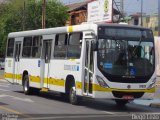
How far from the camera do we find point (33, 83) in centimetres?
2330

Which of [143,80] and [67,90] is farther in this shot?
[67,90]

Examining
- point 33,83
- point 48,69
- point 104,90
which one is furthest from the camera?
point 33,83

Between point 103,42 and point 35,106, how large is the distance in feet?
11.2

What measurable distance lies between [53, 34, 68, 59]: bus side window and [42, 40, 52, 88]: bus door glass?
748mm

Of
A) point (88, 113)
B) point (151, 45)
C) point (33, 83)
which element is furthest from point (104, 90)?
point (33, 83)

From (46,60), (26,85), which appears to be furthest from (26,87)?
(46,60)

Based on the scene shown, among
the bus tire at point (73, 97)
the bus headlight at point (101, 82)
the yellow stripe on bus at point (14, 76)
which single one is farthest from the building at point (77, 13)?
the bus headlight at point (101, 82)

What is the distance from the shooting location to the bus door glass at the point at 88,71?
1780 centimetres

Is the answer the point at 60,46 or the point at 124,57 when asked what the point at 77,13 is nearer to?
the point at 60,46

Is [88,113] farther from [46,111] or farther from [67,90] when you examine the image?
[67,90]

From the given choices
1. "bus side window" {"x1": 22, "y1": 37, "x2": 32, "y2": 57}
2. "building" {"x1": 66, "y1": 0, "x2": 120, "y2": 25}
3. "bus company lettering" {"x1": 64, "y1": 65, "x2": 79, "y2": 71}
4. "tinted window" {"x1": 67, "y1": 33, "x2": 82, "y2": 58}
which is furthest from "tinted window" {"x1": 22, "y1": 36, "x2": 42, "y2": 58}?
"building" {"x1": 66, "y1": 0, "x2": 120, "y2": 25}

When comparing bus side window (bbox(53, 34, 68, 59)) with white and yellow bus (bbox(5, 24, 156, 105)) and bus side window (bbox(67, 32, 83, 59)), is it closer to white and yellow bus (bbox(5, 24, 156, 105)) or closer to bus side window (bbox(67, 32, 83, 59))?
white and yellow bus (bbox(5, 24, 156, 105))

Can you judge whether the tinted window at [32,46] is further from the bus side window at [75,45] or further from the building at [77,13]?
the building at [77,13]

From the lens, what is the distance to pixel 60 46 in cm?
2056
